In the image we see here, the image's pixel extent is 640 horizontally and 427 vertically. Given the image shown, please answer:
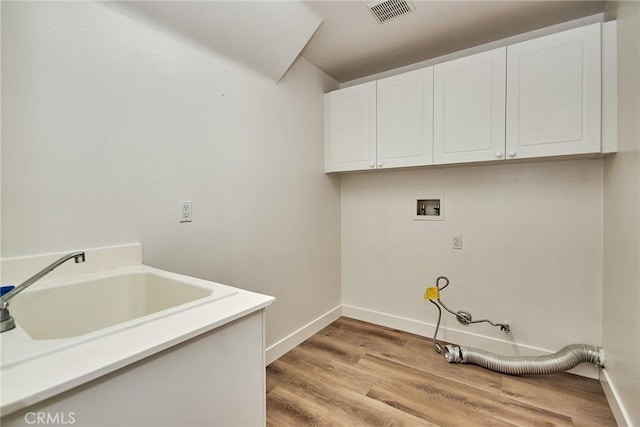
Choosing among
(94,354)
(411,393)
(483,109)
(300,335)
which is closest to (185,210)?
(94,354)

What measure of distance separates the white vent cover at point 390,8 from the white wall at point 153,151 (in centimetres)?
78

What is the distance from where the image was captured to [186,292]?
3.96 feet

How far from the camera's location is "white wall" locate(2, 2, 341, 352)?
115 centimetres

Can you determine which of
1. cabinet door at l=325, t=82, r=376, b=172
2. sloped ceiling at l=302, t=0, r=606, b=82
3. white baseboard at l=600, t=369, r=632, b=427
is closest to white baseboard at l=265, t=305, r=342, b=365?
cabinet door at l=325, t=82, r=376, b=172

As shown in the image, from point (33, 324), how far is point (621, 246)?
268 cm

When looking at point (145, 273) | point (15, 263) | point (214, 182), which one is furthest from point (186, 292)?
point (214, 182)

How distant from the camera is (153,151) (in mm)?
1521

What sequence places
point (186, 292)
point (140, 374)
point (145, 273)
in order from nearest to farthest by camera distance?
1. point (140, 374)
2. point (186, 292)
3. point (145, 273)

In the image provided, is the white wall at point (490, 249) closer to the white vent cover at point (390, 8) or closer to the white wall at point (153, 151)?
the white wall at point (153, 151)

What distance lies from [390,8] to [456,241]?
1.77 meters

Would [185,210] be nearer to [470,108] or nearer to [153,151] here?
[153,151]

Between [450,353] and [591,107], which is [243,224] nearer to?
[450,353]

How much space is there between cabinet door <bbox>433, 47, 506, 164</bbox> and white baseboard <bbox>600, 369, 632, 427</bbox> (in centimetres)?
148

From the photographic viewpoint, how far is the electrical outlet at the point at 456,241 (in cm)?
243
